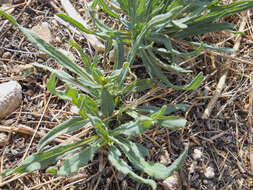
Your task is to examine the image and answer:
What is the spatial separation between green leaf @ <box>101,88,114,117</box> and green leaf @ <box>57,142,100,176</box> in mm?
182

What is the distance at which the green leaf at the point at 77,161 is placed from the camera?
1139 mm

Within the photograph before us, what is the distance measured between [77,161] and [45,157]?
15 cm

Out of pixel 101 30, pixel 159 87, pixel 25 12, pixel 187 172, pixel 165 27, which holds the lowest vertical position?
pixel 187 172

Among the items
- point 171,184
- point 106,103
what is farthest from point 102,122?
point 171,184

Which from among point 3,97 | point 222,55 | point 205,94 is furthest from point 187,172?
point 3,97

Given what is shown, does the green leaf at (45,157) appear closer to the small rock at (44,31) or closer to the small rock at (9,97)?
the small rock at (9,97)

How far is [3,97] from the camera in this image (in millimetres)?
1420

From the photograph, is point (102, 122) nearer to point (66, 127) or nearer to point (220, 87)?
point (66, 127)

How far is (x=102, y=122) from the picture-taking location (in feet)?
3.78

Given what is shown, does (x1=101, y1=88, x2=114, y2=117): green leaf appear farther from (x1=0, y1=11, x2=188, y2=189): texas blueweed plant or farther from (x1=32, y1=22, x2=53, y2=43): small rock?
(x1=32, y1=22, x2=53, y2=43): small rock

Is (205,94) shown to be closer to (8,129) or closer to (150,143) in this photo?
(150,143)

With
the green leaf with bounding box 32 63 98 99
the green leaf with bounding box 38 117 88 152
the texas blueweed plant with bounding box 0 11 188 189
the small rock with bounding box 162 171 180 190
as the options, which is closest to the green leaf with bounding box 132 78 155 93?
the texas blueweed plant with bounding box 0 11 188 189

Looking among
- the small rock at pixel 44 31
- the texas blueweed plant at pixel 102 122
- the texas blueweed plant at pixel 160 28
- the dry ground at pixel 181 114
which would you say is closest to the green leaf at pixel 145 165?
the texas blueweed plant at pixel 102 122

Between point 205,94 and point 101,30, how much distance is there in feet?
2.35
